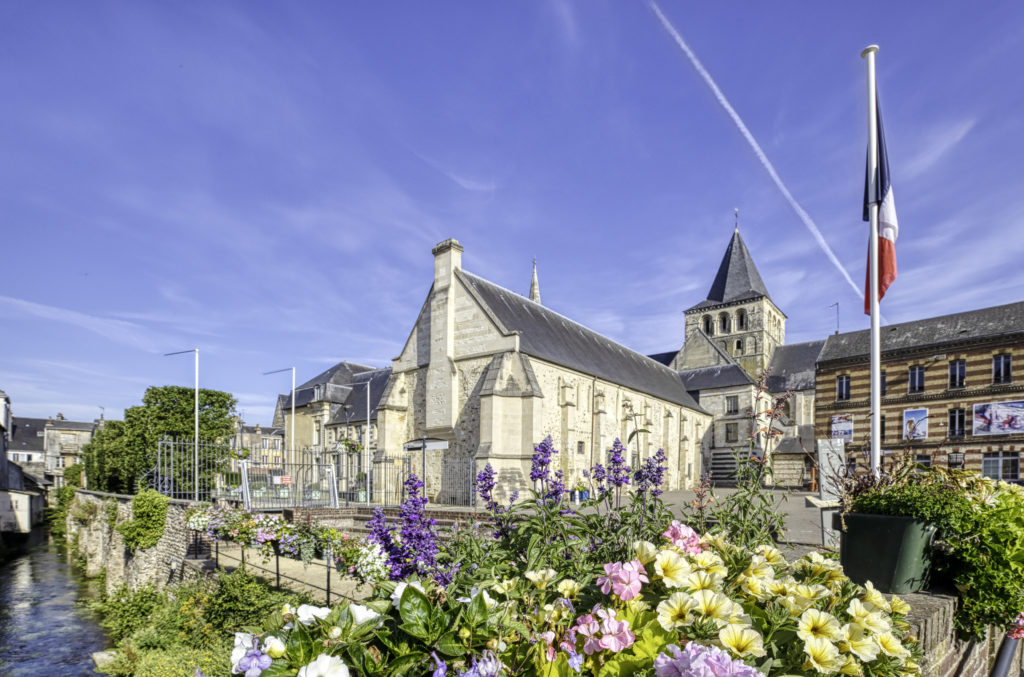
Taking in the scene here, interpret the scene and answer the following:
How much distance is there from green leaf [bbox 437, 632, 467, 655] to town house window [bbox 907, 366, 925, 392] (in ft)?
103

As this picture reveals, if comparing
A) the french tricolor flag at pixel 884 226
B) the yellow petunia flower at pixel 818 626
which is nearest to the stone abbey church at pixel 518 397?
the french tricolor flag at pixel 884 226

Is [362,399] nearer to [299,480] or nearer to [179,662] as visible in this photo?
[299,480]

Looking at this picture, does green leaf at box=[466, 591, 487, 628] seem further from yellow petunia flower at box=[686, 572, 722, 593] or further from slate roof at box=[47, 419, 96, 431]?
slate roof at box=[47, 419, 96, 431]

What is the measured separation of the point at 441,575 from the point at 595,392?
24.1 meters

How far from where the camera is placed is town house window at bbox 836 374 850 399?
2817cm

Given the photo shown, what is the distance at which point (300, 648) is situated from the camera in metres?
1.37

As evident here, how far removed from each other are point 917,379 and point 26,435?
90.0 metres

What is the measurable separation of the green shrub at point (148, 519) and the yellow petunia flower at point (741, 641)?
19.0 metres

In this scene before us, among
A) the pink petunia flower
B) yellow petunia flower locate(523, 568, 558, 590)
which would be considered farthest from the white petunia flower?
the pink petunia flower

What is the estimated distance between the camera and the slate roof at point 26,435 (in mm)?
66188

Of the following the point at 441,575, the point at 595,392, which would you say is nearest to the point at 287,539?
the point at 441,575

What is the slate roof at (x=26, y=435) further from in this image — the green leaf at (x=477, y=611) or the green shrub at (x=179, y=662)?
the green leaf at (x=477, y=611)

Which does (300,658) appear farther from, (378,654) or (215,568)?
(215,568)

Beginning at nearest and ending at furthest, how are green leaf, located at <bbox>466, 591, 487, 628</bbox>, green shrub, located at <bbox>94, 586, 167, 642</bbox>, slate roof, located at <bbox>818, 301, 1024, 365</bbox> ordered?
green leaf, located at <bbox>466, 591, 487, 628</bbox> → green shrub, located at <bbox>94, 586, 167, 642</bbox> → slate roof, located at <bbox>818, 301, 1024, 365</bbox>
